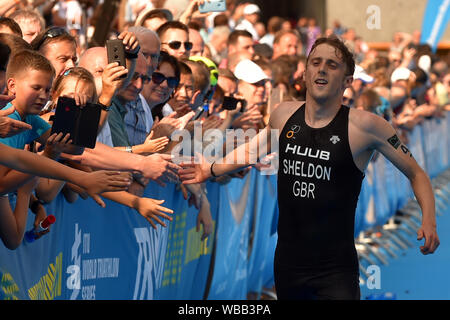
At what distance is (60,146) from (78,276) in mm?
1317

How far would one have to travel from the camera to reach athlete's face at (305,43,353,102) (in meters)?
6.06

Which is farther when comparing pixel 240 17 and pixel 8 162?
pixel 240 17

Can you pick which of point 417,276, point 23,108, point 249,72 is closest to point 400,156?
point 23,108

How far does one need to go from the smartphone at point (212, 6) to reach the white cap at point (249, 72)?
58cm

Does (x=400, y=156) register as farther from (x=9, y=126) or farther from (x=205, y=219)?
(x=205, y=219)

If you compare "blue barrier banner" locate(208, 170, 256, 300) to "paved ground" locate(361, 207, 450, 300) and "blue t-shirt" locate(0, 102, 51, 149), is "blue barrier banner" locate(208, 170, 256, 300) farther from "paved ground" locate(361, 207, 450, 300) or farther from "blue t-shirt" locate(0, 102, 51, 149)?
"blue t-shirt" locate(0, 102, 51, 149)

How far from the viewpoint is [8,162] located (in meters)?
4.59

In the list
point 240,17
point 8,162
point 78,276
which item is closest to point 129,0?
point 240,17

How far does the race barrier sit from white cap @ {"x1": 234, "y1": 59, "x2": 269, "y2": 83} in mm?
939

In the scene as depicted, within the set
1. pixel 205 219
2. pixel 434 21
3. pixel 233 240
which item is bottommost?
pixel 233 240

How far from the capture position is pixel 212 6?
9836mm

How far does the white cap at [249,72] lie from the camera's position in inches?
382

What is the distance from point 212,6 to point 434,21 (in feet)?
79.4
